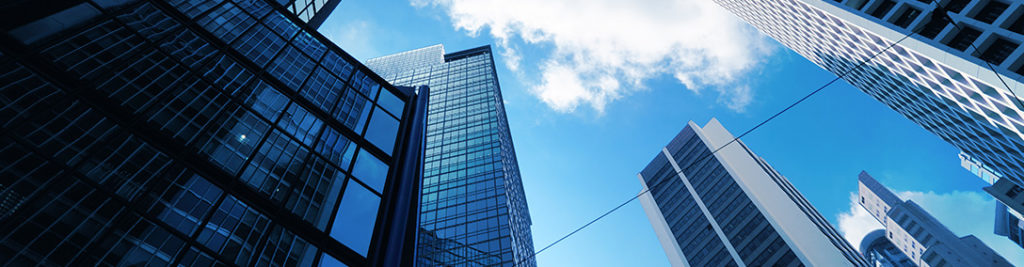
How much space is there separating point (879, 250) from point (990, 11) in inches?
5881

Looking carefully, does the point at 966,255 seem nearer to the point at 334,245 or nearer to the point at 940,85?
the point at 940,85

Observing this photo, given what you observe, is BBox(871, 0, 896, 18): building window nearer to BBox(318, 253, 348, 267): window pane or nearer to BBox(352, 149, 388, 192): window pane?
BBox(352, 149, 388, 192): window pane

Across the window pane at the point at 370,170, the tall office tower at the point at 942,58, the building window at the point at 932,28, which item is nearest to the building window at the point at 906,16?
the tall office tower at the point at 942,58

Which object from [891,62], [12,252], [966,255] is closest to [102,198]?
[12,252]

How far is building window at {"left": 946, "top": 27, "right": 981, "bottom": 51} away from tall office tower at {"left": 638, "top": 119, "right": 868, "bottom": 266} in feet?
83.5

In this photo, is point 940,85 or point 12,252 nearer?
point 12,252

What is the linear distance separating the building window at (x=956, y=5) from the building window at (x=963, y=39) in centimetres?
175

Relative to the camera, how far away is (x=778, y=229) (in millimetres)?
58000

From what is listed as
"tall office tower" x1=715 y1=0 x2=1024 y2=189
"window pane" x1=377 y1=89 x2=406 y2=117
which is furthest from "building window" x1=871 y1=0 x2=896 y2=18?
"window pane" x1=377 y1=89 x2=406 y2=117

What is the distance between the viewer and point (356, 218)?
1019 cm

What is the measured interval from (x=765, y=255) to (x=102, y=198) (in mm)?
66686

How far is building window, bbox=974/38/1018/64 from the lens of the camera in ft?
83.1

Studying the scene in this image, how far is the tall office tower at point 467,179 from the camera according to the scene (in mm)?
38406

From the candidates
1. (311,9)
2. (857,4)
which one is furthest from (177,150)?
(857,4)
